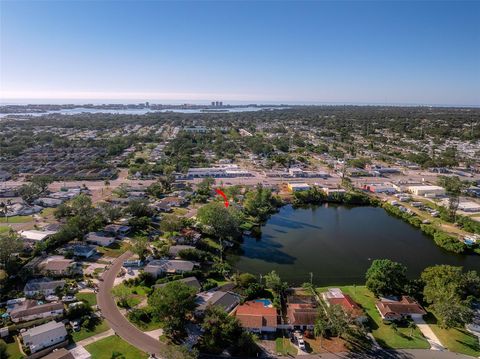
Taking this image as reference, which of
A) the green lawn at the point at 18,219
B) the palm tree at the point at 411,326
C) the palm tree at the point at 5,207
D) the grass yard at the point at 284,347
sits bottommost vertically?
the grass yard at the point at 284,347

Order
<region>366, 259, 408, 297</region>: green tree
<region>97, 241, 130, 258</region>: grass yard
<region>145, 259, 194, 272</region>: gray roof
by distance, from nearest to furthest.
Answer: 1. <region>366, 259, 408, 297</region>: green tree
2. <region>145, 259, 194, 272</region>: gray roof
3. <region>97, 241, 130, 258</region>: grass yard

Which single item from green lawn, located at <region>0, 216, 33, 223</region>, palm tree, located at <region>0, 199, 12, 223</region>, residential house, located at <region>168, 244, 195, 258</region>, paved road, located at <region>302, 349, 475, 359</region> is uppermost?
palm tree, located at <region>0, 199, 12, 223</region>

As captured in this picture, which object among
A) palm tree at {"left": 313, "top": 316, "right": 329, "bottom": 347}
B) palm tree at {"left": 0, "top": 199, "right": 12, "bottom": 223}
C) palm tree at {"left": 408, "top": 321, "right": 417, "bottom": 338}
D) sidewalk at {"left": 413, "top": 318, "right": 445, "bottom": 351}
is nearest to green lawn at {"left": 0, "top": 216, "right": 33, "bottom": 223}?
palm tree at {"left": 0, "top": 199, "right": 12, "bottom": 223}

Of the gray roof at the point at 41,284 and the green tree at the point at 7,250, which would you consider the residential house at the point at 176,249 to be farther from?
the green tree at the point at 7,250

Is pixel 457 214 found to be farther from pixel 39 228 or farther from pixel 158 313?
pixel 39 228

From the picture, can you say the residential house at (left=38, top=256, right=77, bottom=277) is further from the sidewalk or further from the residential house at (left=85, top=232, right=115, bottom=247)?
the sidewalk

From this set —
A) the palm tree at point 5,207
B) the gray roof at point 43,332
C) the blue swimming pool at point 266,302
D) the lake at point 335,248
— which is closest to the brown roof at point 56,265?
the gray roof at point 43,332

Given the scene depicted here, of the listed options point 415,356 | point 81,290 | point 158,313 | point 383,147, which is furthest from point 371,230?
point 383,147
